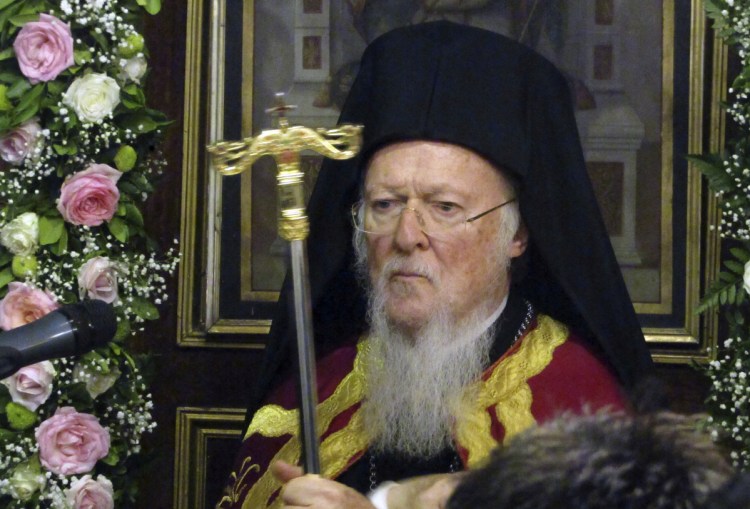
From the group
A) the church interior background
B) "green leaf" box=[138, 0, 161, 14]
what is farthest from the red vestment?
"green leaf" box=[138, 0, 161, 14]

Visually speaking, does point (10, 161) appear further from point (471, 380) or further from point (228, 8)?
point (471, 380)

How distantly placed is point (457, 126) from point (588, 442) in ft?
6.87

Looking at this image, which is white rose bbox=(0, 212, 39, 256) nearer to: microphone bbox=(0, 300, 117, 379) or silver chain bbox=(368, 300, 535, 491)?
silver chain bbox=(368, 300, 535, 491)

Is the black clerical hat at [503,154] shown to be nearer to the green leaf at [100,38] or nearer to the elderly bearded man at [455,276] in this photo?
the elderly bearded man at [455,276]

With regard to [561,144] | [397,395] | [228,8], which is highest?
[228,8]

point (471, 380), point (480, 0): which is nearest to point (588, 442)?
point (471, 380)

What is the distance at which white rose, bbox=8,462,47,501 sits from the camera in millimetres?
3525

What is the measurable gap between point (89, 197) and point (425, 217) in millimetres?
942

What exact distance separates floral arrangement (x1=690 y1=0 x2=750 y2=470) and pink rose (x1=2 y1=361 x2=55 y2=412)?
179cm

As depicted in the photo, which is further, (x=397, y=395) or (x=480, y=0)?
(x=480, y=0)

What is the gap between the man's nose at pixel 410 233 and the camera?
3303 mm

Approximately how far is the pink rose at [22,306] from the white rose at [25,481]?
403 millimetres

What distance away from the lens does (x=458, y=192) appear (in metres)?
3.33

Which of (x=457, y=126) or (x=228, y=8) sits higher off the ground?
(x=228, y=8)
